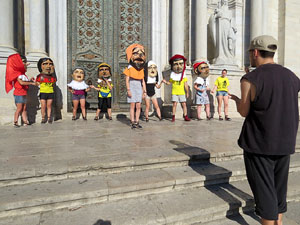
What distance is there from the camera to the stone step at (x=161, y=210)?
71.4 inches

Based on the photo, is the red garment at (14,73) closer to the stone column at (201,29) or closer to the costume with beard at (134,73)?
the costume with beard at (134,73)

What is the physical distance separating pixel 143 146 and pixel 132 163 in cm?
79

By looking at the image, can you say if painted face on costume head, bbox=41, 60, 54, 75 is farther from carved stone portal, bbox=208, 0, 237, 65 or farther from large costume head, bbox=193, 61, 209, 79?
carved stone portal, bbox=208, 0, 237, 65

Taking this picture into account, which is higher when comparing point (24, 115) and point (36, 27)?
point (36, 27)

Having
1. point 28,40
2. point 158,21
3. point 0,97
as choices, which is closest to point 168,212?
point 0,97

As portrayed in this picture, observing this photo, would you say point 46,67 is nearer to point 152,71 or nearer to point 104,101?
point 104,101

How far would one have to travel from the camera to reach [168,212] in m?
1.92

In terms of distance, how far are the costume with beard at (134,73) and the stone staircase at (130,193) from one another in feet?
9.05

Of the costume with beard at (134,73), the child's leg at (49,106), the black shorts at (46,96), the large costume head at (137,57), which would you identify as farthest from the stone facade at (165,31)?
the large costume head at (137,57)

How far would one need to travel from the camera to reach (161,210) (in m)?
1.95

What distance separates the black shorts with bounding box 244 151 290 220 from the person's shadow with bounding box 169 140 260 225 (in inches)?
18.2

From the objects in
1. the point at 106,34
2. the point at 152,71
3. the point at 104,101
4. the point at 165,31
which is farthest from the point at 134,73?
the point at 165,31

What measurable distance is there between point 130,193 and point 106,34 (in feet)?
23.2

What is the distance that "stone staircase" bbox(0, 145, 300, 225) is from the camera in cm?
186
